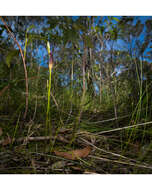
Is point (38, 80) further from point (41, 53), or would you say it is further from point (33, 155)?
point (33, 155)

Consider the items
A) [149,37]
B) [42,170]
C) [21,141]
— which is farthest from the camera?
[149,37]

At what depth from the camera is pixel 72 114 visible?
0.82 m

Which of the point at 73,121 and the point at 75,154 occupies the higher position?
the point at 73,121

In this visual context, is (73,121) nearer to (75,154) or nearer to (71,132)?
(71,132)

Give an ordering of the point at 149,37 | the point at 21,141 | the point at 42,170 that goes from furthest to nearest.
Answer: the point at 149,37 → the point at 21,141 → the point at 42,170

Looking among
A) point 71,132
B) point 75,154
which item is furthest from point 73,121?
point 75,154

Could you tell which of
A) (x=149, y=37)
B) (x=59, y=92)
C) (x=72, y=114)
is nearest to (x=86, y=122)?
(x=72, y=114)

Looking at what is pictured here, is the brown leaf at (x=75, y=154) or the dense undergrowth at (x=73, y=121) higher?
the dense undergrowth at (x=73, y=121)

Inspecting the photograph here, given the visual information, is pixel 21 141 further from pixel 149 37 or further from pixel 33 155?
pixel 149 37

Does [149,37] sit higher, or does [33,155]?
[149,37]

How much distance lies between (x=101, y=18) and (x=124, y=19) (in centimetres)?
13

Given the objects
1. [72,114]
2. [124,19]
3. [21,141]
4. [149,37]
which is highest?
[124,19]

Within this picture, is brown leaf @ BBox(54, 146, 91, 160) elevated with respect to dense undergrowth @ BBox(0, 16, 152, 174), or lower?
lower
